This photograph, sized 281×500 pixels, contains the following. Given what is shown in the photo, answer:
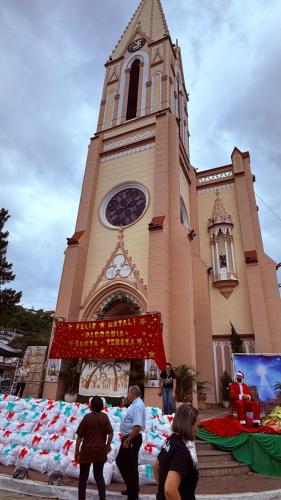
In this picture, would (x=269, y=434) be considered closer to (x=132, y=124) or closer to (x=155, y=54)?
(x=132, y=124)

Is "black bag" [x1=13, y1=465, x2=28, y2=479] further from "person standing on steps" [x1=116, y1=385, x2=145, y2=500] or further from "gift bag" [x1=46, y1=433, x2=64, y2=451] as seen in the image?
"person standing on steps" [x1=116, y1=385, x2=145, y2=500]

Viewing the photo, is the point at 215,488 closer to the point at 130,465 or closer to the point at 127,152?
the point at 130,465

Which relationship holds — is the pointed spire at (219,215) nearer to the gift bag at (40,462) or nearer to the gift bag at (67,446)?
the gift bag at (67,446)

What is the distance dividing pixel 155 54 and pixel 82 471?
23.0 meters

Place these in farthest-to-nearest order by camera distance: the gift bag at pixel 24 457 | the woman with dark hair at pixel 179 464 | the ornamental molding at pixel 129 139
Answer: the ornamental molding at pixel 129 139, the gift bag at pixel 24 457, the woman with dark hair at pixel 179 464

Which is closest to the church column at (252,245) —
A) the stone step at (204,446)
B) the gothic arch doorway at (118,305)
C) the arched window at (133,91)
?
the gothic arch doorway at (118,305)

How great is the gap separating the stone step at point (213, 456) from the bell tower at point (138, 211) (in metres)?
3.85

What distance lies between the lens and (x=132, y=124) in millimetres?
18016

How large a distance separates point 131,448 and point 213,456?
121 inches

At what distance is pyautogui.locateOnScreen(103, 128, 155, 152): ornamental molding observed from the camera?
17.0m

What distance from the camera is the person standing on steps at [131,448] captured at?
3545 millimetres

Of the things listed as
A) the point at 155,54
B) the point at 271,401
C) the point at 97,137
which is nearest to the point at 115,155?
the point at 97,137

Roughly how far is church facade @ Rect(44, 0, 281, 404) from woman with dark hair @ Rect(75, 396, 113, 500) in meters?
6.56

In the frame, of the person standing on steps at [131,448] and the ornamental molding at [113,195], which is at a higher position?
the ornamental molding at [113,195]
